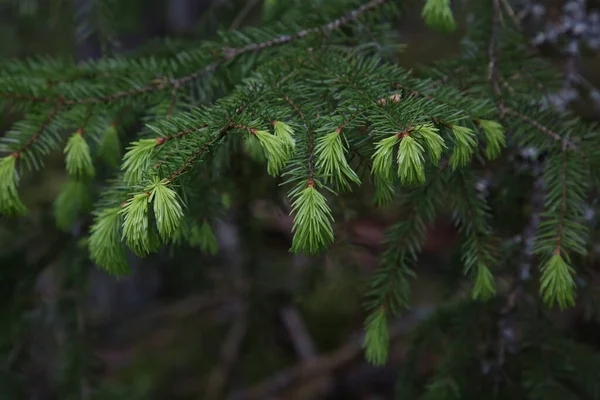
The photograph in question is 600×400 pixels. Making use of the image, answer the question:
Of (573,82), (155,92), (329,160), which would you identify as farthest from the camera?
(573,82)

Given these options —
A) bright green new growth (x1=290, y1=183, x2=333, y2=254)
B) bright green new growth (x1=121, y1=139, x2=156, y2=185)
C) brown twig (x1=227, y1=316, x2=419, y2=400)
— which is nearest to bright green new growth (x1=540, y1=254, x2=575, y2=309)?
bright green new growth (x1=290, y1=183, x2=333, y2=254)

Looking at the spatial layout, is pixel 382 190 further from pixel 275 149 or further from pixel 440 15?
pixel 440 15

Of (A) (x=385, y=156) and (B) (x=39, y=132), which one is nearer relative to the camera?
(A) (x=385, y=156)

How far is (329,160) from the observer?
0.94 meters

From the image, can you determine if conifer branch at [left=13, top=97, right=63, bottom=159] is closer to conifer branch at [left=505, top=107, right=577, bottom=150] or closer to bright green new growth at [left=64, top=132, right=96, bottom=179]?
bright green new growth at [left=64, top=132, right=96, bottom=179]

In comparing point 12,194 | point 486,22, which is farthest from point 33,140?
point 486,22

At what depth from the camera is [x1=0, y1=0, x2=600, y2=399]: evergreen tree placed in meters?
0.98

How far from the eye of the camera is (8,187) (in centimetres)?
113

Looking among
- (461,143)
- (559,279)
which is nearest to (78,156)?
(461,143)

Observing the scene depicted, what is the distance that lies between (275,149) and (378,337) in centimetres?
53

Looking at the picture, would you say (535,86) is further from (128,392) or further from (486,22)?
(128,392)

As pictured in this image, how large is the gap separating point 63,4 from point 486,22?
174 centimetres

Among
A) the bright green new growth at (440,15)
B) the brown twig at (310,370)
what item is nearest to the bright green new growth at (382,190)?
the bright green new growth at (440,15)

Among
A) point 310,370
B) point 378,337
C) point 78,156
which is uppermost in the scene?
point 78,156
